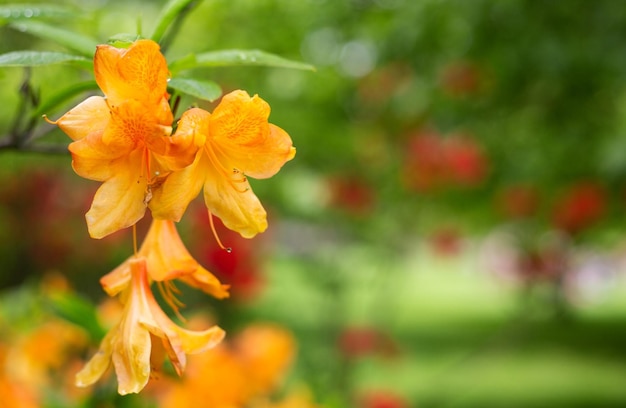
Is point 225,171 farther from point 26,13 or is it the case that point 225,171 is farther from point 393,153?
point 393,153

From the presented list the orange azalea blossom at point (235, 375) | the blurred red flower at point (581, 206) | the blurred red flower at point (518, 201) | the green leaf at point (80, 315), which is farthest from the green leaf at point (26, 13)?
the blurred red flower at point (518, 201)

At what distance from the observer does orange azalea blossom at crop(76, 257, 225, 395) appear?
0.57 meters

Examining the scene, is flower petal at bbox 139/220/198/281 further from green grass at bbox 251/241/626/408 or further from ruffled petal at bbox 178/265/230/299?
green grass at bbox 251/241/626/408

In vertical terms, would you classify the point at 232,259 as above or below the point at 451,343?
above

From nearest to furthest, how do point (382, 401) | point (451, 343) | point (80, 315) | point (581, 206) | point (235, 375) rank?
point (80, 315), point (235, 375), point (382, 401), point (581, 206), point (451, 343)

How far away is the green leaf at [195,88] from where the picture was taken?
0.60m

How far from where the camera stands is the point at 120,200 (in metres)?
0.55

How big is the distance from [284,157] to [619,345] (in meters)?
10.8

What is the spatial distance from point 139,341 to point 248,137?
167 mm

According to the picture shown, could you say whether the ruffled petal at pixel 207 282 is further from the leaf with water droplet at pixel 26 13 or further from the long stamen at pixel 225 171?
the leaf with water droplet at pixel 26 13

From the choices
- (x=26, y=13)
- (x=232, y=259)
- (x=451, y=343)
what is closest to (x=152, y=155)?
(x=26, y=13)

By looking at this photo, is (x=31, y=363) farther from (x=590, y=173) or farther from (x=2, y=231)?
(x=2, y=231)

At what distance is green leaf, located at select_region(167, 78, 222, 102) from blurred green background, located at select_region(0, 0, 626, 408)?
0.94ft

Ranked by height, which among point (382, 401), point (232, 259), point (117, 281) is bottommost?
point (232, 259)
